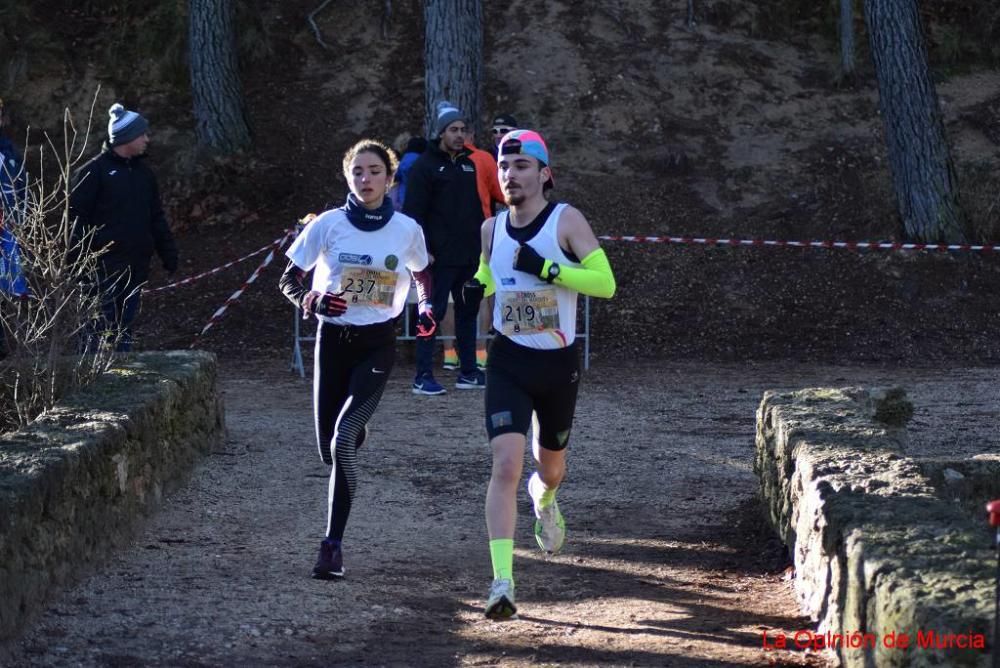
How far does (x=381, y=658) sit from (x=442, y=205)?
649 centimetres

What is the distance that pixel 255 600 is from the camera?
6.07m

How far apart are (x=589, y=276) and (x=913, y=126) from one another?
34.9 feet

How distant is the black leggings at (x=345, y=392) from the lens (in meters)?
6.46

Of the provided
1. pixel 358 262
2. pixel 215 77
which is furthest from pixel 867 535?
pixel 215 77

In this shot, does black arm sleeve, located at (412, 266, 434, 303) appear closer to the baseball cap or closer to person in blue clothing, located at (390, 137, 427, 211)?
the baseball cap

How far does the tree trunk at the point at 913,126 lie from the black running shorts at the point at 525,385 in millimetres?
10472

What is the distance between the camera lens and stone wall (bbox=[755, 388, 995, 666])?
13.4ft

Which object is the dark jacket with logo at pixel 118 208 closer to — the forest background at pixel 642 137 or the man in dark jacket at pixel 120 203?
the man in dark jacket at pixel 120 203

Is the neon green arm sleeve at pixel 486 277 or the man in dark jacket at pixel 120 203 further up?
the man in dark jacket at pixel 120 203

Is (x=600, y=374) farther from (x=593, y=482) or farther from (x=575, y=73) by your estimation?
(x=575, y=73)

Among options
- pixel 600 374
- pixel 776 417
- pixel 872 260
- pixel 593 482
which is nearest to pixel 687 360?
pixel 600 374

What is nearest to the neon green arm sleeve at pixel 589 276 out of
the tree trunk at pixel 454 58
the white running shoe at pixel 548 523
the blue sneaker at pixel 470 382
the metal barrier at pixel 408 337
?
the white running shoe at pixel 548 523

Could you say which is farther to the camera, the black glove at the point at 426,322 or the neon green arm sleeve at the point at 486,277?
the black glove at the point at 426,322

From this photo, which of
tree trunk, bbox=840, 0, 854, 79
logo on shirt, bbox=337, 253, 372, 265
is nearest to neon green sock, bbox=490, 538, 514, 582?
logo on shirt, bbox=337, 253, 372, 265
